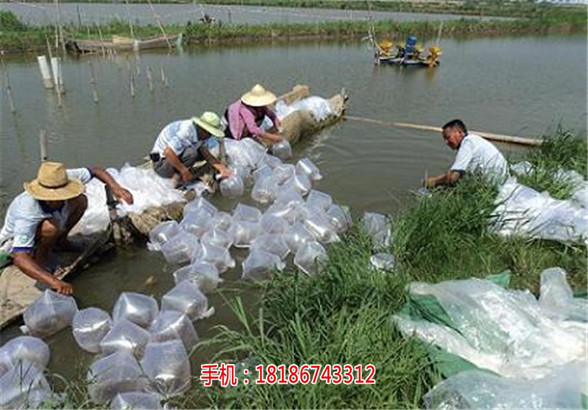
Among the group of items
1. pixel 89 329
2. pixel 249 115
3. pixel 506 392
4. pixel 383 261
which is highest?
pixel 249 115

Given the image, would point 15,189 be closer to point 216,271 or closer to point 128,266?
point 128,266

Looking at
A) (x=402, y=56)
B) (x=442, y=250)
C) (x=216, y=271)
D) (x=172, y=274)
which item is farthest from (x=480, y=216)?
(x=402, y=56)

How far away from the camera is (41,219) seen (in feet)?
11.5

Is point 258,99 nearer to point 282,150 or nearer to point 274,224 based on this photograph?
point 282,150

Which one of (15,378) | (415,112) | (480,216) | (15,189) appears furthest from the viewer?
(415,112)

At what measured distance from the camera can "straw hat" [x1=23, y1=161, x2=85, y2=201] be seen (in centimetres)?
343

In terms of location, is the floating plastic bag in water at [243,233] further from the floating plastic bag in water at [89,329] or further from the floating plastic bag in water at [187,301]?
the floating plastic bag in water at [89,329]

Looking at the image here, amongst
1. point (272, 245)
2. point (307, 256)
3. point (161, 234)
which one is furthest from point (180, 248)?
point (307, 256)

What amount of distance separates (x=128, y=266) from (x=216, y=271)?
925 mm

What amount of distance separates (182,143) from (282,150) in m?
2.12

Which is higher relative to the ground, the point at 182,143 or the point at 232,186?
the point at 182,143

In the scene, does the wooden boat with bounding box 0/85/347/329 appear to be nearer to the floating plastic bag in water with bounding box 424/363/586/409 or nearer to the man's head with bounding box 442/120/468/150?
the man's head with bounding box 442/120/468/150

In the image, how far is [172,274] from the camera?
166 inches

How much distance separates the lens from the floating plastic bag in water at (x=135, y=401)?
8.34 ft
